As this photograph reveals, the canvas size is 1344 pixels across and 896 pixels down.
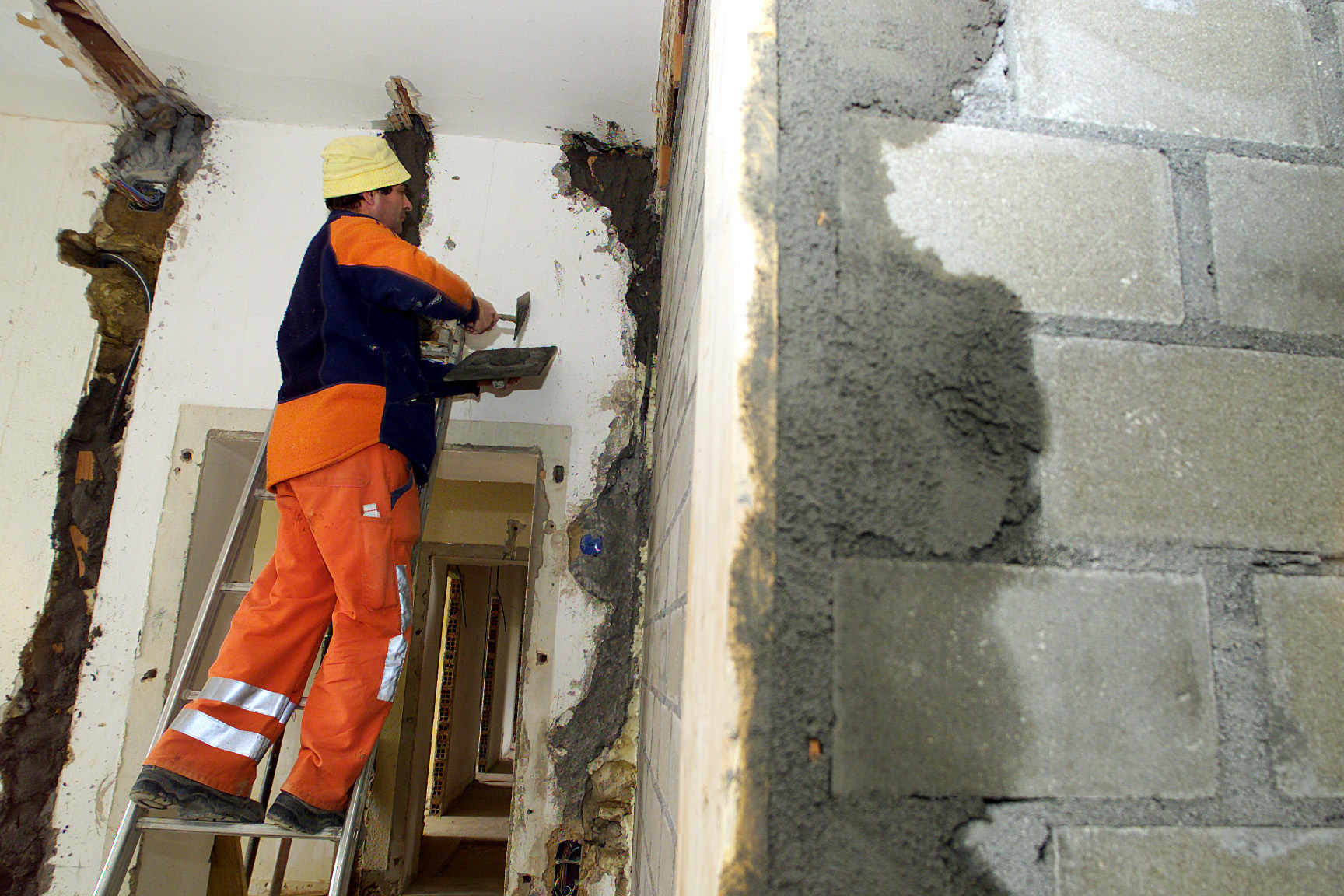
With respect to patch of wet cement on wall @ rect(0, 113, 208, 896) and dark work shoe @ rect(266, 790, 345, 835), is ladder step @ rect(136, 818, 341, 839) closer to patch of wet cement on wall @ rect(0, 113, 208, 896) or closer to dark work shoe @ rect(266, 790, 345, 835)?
dark work shoe @ rect(266, 790, 345, 835)

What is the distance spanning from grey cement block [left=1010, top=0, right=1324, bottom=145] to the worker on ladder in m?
1.24

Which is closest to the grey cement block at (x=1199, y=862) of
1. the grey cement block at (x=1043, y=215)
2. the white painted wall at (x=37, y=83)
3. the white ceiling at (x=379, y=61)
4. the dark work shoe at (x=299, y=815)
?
the grey cement block at (x=1043, y=215)

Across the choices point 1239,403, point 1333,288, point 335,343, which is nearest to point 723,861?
point 1239,403

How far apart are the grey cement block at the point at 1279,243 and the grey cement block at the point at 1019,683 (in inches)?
12.9

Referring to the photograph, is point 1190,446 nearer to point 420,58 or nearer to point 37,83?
point 420,58

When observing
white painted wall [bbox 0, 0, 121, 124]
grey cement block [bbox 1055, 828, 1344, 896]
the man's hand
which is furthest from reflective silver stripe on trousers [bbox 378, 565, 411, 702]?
white painted wall [bbox 0, 0, 121, 124]

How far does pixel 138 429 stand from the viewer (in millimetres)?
2064

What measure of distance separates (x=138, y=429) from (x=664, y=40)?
1.89 m

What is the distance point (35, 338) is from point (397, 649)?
1730mm

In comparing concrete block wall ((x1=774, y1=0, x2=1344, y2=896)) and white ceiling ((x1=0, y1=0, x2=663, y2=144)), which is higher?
white ceiling ((x1=0, y1=0, x2=663, y2=144))

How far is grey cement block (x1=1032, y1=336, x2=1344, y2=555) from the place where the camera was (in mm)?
687

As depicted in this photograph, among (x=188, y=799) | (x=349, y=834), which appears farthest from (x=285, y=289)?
(x=349, y=834)

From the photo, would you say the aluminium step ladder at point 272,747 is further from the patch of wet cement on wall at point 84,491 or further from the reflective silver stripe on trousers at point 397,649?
the patch of wet cement on wall at point 84,491

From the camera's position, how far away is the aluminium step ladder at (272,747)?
1363mm
